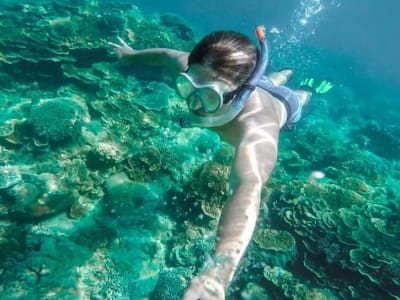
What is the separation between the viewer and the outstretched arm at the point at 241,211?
1662mm

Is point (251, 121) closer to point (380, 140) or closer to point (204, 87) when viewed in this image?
point (204, 87)

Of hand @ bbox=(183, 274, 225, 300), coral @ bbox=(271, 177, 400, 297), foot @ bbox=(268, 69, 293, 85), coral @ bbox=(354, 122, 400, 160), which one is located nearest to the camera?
hand @ bbox=(183, 274, 225, 300)

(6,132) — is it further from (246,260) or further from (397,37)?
(397,37)

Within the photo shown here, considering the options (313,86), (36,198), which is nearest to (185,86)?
(36,198)

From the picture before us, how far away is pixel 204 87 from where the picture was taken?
93.9 inches

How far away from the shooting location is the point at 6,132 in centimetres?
524

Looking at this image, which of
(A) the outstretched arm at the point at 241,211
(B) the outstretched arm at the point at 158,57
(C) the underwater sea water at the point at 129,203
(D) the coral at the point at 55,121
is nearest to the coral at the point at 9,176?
(C) the underwater sea water at the point at 129,203

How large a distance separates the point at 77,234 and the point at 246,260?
2318 millimetres

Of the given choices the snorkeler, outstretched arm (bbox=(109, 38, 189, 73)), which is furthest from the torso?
outstretched arm (bbox=(109, 38, 189, 73))

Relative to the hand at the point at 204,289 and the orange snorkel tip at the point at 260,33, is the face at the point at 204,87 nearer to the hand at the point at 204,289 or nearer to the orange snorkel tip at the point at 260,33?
the orange snorkel tip at the point at 260,33

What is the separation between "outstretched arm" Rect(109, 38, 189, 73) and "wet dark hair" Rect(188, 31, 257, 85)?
5.42ft

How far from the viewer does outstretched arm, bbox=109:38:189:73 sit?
4.29 m

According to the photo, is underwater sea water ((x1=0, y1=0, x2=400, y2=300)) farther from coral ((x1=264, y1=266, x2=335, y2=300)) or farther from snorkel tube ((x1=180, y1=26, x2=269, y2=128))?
snorkel tube ((x1=180, y1=26, x2=269, y2=128))

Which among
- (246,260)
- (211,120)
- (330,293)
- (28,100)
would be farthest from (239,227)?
(28,100)
